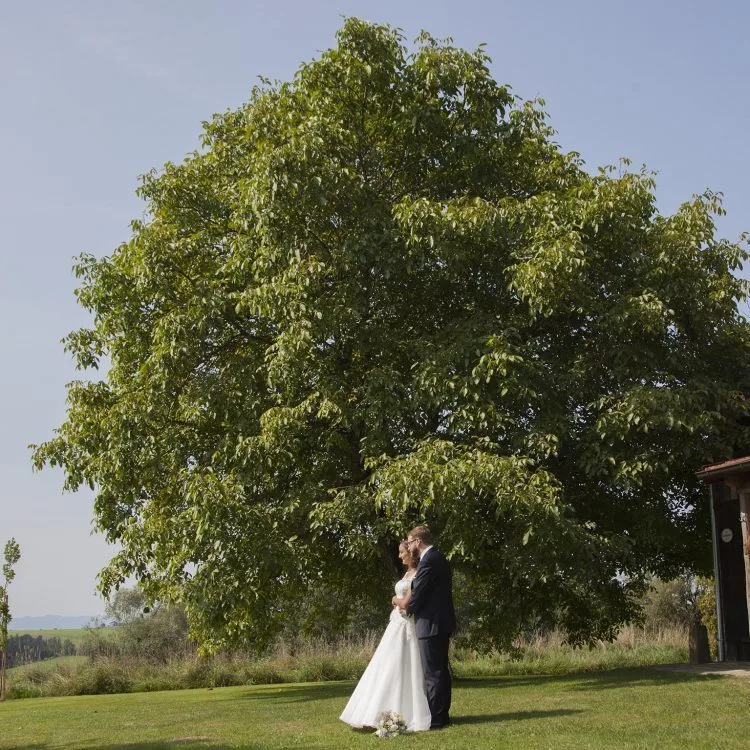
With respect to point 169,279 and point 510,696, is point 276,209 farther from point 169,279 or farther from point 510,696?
point 510,696

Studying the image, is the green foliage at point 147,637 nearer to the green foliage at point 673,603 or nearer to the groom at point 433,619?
the green foliage at point 673,603

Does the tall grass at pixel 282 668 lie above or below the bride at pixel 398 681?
below

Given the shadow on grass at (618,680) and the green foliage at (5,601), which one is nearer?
the shadow on grass at (618,680)

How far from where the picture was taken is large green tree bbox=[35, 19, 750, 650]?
17.5 meters

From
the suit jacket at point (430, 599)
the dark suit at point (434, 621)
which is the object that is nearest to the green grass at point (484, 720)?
the dark suit at point (434, 621)

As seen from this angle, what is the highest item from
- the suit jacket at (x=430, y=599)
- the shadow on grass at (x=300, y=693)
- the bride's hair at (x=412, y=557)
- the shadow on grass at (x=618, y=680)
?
the bride's hair at (x=412, y=557)

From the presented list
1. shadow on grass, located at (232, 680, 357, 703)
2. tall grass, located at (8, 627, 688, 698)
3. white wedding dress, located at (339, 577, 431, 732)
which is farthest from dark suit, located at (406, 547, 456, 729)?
tall grass, located at (8, 627, 688, 698)

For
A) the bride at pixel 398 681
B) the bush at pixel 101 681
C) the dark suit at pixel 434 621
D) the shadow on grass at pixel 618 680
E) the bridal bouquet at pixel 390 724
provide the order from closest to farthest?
the bridal bouquet at pixel 390 724, the bride at pixel 398 681, the dark suit at pixel 434 621, the shadow on grass at pixel 618 680, the bush at pixel 101 681

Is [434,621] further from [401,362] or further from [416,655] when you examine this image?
[401,362]

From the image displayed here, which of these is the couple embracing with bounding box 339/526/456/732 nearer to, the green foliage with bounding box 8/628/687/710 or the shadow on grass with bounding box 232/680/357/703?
the shadow on grass with bounding box 232/680/357/703

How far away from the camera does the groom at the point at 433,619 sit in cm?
1078

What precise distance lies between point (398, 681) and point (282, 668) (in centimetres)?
1824

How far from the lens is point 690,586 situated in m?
36.9

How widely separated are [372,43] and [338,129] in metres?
2.11
